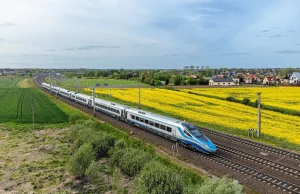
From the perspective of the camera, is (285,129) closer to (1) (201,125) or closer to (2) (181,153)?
(1) (201,125)

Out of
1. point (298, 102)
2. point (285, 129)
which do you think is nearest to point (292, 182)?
point (285, 129)

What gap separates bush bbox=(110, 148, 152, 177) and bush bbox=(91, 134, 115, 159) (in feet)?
11.0

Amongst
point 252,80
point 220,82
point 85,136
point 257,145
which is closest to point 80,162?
point 85,136

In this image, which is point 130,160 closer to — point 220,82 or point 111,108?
point 111,108

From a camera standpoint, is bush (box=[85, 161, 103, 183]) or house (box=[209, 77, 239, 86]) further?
house (box=[209, 77, 239, 86])

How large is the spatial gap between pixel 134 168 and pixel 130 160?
2.85ft

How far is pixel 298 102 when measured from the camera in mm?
69562

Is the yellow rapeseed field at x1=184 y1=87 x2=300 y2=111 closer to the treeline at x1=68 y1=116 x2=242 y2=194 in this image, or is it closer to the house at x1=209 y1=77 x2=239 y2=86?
the treeline at x1=68 y1=116 x2=242 y2=194

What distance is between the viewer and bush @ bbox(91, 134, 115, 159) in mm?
32281

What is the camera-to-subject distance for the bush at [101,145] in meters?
32.3

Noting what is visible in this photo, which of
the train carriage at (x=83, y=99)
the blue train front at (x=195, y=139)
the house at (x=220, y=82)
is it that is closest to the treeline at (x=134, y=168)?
the blue train front at (x=195, y=139)

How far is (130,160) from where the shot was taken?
25828 mm

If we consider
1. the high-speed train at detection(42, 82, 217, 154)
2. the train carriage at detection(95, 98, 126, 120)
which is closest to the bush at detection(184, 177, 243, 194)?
the high-speed train at detection(42, 82, 217, 154)

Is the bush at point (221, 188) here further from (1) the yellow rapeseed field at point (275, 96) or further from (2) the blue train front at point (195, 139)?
(1) the yellow rapeseed field at point (275, 96)
